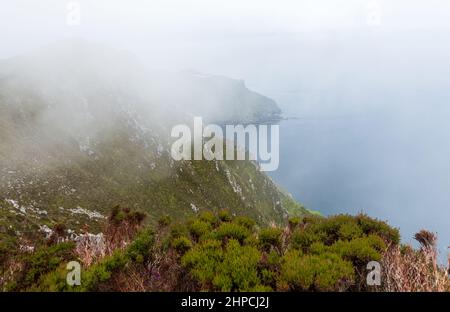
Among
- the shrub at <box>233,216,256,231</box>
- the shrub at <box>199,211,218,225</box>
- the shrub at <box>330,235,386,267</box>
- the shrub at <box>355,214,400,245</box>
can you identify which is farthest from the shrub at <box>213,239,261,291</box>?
the shrub at <box>355,214,400,245</box>

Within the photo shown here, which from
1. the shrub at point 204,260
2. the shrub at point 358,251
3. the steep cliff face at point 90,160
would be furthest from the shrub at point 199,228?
the steep cliff face at point 90,160

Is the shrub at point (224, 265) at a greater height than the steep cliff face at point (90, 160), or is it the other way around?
the steep cliff face at point (90, 160)

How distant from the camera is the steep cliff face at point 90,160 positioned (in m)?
70.2

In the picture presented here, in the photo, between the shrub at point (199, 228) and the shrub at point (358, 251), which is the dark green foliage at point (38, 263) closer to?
the shrub at point (199, 228)

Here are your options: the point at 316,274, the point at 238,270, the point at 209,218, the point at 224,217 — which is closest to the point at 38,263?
the point at 209,218

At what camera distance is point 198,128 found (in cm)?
15838

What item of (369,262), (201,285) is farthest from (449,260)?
(201,285)

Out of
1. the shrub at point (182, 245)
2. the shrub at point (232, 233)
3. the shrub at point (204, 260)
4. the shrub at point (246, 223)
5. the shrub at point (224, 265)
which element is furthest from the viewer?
Answer: the shrub at point (246, 223)

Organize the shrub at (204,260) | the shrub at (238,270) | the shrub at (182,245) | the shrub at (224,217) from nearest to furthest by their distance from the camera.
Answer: the shrub at (238,270)
the shrub at (204,260)
the shrub at (182,245)
the shrub at (224,217)

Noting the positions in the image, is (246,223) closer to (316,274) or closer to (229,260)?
(229,260)

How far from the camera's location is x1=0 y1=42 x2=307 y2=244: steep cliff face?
70.2 metres

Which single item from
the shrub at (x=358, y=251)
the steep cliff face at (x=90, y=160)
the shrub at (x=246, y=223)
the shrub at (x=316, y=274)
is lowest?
the shrub at (x=316, y=274)

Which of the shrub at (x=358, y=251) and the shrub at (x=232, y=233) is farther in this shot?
the shrub at (x=232, y=233)
